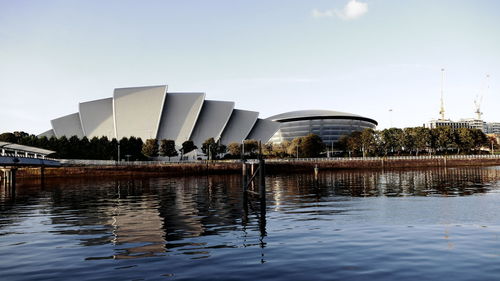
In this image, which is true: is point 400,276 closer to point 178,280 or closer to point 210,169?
point 178,280

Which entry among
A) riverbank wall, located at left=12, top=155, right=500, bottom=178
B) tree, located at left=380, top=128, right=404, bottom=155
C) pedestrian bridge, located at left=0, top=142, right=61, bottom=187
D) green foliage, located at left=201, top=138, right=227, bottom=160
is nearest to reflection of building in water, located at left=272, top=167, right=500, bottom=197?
riverbank wall, located at left=12, top=155, right=500, bottom=178

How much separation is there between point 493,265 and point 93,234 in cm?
1637

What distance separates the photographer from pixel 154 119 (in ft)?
509

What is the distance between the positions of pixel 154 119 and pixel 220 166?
56.1 metres

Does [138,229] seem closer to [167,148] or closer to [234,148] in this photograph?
[167,148]

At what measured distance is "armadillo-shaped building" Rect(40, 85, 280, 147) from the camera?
15475 centimetres

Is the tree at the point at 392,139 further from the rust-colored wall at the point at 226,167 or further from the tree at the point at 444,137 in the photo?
the rust-colored wall at the point at 226,167

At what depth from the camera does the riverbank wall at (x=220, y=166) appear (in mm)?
95812

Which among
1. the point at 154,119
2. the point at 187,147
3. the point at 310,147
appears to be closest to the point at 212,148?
the point at 187,147

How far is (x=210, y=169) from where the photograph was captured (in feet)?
353

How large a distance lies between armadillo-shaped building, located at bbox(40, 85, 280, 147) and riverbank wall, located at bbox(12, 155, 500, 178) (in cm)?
4845

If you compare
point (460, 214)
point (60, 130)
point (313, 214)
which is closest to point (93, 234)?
point (313, 214)

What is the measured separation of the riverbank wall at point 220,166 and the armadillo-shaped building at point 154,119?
4845 centimetres

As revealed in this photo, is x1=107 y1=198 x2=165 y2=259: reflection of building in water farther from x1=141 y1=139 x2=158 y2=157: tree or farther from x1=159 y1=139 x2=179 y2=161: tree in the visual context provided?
x1=141 y1=139 x2=158 y2=157: tree
